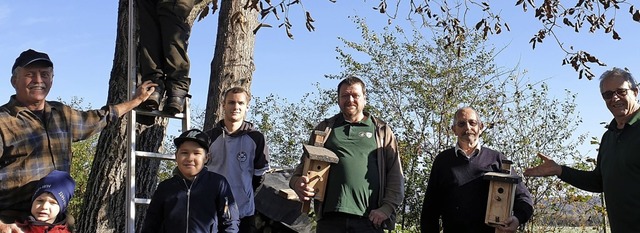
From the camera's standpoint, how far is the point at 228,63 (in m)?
8.48

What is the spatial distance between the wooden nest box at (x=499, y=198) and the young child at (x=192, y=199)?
1833 millimetres

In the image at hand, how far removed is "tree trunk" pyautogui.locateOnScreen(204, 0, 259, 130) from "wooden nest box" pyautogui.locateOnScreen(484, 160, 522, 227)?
3694 mm

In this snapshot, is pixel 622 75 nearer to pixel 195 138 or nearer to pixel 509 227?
pixel 509 227

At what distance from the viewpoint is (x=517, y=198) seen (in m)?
5.70

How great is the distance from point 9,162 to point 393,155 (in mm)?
2770

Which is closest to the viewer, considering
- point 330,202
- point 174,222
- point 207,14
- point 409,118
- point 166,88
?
point 174,222

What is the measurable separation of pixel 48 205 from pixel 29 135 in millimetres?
473

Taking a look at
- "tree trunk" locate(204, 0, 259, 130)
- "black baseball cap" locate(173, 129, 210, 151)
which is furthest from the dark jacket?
"tree trunk" locate(204, 0, 259, 130)

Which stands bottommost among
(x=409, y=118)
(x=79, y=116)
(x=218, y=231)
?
(x=218, y=231)

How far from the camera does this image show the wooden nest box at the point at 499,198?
540 centimetres

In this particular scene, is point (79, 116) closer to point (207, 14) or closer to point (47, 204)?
point (47, 204)

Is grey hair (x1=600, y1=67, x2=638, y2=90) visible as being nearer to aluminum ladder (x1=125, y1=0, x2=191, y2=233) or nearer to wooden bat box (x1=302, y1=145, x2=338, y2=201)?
wooden bat box (x1=302, y1=145, x2=338, y2=201)

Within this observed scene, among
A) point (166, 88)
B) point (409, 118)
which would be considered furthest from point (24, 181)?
point (409, 118)

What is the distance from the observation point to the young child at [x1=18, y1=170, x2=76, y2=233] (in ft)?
14.7
